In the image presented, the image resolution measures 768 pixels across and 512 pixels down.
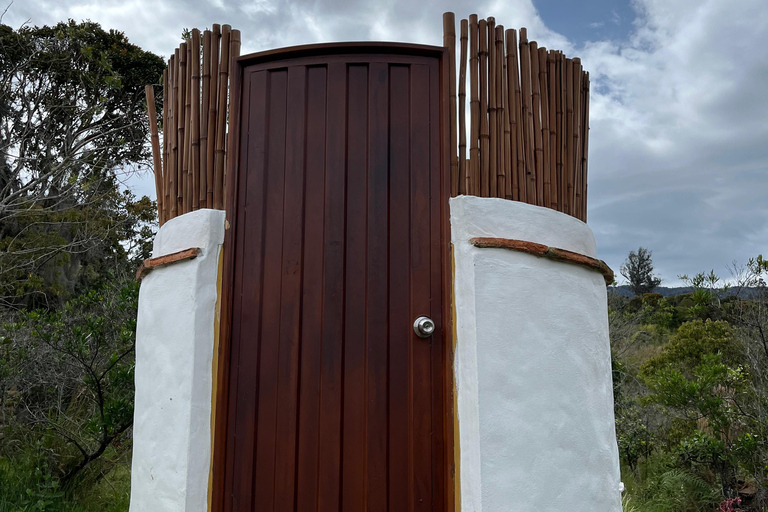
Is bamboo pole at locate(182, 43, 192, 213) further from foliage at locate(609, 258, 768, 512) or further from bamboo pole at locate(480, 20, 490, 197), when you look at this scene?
foliage at locate(609, 258, 768, 512)

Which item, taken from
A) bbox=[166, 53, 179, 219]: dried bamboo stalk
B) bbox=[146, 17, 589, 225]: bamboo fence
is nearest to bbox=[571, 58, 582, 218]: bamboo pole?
bbox=[146, 17, 589, 225]: bamboo fence

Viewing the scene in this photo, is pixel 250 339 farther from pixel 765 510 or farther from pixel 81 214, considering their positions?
pixel 81 214

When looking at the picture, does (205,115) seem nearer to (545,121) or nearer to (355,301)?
(355,301)

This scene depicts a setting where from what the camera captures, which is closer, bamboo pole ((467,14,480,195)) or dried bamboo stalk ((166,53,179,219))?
bamboo pole ((467,14,480,195))

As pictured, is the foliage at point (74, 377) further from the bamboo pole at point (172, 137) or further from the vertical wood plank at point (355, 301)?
the vertical wood plank at point (355, 301)

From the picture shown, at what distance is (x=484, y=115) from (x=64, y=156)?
8.23 metres

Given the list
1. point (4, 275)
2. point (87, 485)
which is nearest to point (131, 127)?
point (4, 275)

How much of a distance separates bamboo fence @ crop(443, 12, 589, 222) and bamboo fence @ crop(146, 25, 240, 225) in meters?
1.25

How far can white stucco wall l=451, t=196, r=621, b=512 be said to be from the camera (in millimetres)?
2748

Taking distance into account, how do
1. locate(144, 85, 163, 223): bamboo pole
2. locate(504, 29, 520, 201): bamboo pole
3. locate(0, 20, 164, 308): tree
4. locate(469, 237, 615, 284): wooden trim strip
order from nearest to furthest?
1. locate(469, 237, 615, 284): wooden trim strip
2. locate(504, 29, 520, 201): bamboo pole
3. locate(144, 85, 163, 223): bamboo pole
4. locate(0, 20, 164, 308): tree

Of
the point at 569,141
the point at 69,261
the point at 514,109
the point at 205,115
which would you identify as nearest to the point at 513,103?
the point at 514,109

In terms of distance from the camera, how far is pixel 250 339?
3086 millimetres

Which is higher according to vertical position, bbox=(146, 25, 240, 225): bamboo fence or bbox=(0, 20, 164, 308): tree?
bbox=(0, 20, 164, 308): tree

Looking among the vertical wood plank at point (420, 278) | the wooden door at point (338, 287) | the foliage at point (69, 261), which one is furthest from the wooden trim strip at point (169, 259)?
the foliage at point (69, 261)
